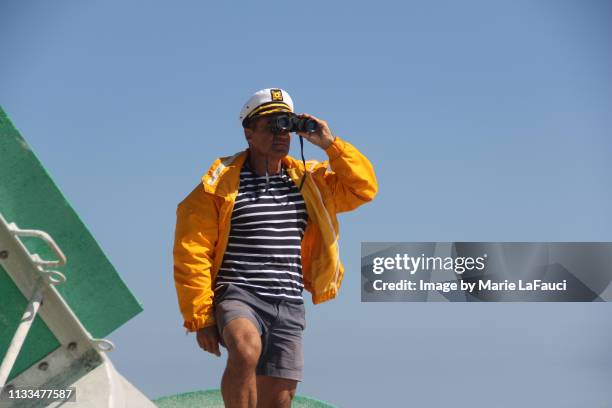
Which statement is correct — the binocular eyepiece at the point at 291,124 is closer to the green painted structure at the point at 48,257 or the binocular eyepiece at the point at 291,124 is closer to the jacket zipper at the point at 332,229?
the jacket zipper at the point at 332,229

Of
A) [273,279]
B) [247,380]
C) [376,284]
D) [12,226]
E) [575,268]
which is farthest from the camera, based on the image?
[575,268]

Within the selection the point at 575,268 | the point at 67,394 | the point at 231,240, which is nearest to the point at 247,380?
the point at 231,240

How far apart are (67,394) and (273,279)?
155 centimetres

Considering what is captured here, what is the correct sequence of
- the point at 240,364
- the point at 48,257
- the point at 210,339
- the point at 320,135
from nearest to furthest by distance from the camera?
1. the point at 48,257
2. the point at 240,364
3. the point at 210,339
4. the point at 320,135

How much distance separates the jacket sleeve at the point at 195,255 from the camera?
4934 millimetres

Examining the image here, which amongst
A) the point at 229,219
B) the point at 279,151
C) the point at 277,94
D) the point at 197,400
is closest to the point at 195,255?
the point at 229,219

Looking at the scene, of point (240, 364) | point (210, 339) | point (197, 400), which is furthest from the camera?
point (197, 400)

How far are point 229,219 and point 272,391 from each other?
95cm

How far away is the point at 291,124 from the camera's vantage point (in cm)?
517

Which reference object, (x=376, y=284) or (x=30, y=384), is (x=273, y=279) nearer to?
(x=30, y=384)

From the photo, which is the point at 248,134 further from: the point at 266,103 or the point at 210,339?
the point at 210,339

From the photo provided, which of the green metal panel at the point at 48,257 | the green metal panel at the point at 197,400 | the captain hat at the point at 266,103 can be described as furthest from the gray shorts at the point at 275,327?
the green metal panel at the point at 197,400

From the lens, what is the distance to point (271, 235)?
512cm

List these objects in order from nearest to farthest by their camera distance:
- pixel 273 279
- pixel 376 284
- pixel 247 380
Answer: pixel 247 380 → pixel 273 279 → pixel 376 284
